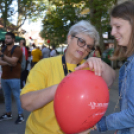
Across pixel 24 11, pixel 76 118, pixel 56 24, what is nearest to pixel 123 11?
pixel 76 118

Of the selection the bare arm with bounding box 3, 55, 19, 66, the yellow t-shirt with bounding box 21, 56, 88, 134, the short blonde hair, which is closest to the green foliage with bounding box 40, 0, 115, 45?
the bare arm with bounding box 3, 55, 19, 66

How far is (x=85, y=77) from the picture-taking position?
4.00 ft

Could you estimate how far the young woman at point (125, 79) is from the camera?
120 centimetres

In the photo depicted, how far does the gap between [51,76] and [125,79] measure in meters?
0.61

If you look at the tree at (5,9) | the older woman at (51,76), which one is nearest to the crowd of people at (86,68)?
the older woman at (51,76)

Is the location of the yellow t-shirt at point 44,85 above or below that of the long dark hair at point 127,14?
below

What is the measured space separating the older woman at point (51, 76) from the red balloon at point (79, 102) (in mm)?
122

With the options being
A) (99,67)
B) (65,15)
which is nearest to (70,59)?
(99,67)

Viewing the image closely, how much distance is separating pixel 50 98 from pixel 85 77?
30cm

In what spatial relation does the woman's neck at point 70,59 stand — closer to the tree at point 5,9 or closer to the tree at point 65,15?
Answer: the tree at point 65,15

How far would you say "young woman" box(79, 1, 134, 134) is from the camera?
1.20 metres

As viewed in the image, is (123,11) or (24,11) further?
(24,11)

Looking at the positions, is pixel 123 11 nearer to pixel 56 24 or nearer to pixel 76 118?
pixel 76 118

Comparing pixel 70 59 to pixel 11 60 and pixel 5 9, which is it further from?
pixel 5 9
